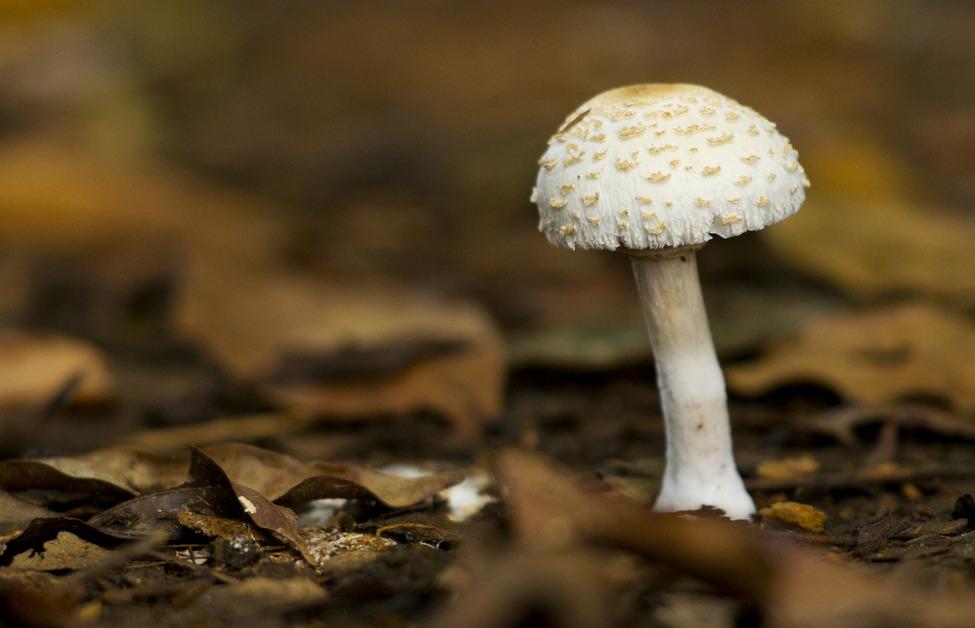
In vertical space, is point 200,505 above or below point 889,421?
above

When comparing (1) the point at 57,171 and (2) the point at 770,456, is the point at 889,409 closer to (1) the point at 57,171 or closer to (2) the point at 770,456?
(2) the point at 770,456

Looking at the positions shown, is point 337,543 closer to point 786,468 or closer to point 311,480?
point 311,480

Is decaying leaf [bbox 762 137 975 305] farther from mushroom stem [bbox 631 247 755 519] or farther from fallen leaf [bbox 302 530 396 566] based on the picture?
fallen leaf [bbox 302 530 396 566]

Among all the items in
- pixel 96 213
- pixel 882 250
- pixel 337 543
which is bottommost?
pixel 337 543

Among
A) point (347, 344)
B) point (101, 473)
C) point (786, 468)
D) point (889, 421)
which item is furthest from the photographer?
point (347, 344)

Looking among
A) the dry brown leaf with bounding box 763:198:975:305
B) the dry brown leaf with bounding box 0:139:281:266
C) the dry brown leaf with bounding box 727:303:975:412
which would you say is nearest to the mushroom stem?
the dry brown leaf with bounding box 727:303:975:412

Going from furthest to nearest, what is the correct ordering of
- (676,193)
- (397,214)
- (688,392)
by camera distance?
(397,214), (688,392), (676,193)

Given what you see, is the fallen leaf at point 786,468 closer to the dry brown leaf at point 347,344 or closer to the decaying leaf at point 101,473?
the dry brown leaf at point 347,344

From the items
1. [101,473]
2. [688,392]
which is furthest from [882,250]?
[101,473]
